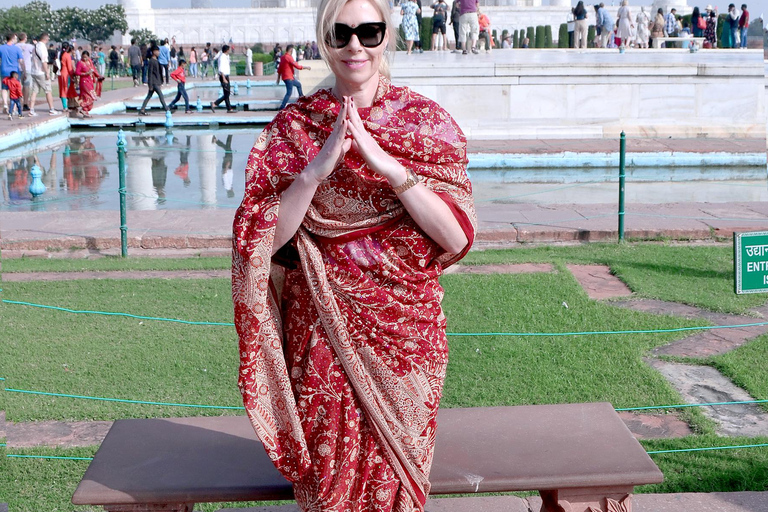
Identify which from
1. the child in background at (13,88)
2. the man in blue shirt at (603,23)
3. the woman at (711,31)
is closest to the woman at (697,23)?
the woman at (711,31)

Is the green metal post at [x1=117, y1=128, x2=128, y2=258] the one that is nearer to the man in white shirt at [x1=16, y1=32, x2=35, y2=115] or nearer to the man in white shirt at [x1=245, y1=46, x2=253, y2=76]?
the man in white shirt at [x1=16, y1=32, x2=35, y2=115]

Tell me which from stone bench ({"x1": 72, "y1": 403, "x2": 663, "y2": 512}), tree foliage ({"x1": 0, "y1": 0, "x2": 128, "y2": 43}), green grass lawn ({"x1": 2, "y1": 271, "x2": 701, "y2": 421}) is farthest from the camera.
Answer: tree foliage ({"x1": 0, "y1": 0, "x2": 128, "y2": 43})

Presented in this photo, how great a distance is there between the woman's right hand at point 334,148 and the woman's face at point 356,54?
0.43 ft

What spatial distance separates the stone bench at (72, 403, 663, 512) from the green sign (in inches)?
39.4

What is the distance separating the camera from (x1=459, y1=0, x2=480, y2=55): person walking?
18984 mm

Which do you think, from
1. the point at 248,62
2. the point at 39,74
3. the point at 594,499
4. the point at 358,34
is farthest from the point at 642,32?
the point at 358,34

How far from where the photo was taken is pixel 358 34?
85.2 inches

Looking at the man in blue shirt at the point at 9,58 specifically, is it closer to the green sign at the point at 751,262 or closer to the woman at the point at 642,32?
the green sign at the point at 751,262

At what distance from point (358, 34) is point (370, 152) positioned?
1.02 ft

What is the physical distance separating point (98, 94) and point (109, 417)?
21.2 metres

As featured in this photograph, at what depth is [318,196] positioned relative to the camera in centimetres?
223

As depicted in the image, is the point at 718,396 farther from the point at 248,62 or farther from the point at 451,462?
the point at 248,62

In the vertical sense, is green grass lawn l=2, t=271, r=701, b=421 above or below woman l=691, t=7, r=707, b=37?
below

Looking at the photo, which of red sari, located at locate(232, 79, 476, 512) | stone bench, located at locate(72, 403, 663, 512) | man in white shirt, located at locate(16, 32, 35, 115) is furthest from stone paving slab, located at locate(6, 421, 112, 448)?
man in white shirt, located at locate(16, 32, 35, 115)
